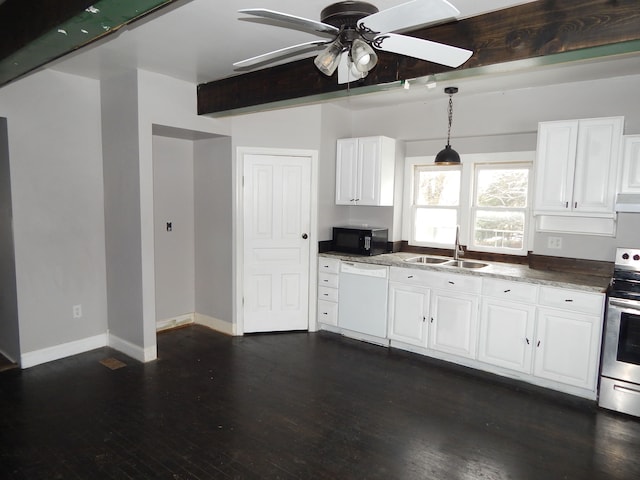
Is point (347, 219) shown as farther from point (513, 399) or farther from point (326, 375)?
point (513, 399)

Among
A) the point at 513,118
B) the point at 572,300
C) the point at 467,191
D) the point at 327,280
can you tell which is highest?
the point at 513,118

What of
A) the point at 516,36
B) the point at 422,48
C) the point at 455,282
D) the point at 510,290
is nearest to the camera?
the point at 422,48

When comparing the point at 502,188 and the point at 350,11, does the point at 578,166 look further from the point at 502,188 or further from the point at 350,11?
the point at 350,11

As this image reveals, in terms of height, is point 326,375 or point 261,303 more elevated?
point 261,303

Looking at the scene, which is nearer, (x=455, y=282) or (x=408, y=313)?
(x=455, y=282)

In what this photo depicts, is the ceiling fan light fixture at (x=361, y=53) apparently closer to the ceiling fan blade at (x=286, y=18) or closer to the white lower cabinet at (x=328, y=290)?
the ceiling fan blade at (x=286, y=18)

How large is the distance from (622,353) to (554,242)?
1.18 m

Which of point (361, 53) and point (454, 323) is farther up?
point (361, 53)

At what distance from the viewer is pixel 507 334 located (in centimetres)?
343

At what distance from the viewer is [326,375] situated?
3500mm

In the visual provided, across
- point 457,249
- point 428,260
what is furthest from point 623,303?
point 428,260

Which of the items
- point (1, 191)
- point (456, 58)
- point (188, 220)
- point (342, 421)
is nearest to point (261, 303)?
point (188, 220)

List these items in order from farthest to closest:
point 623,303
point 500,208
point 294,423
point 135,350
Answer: point 500,208, point 135,350, point 623,303, point 294,423

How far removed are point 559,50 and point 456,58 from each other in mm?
524
